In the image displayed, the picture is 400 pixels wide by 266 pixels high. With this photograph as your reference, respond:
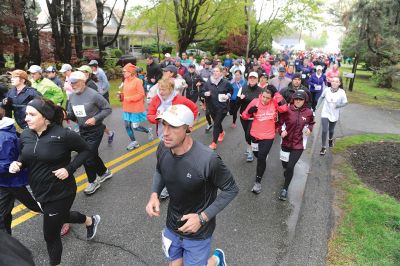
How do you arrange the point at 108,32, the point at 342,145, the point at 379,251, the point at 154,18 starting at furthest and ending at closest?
the point at 108,32, the point at 154,18, the point at 342,145, the point at 379,251

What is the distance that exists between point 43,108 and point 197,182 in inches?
A: 66.9

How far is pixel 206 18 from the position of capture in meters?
24.2

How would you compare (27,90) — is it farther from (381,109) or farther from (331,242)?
(381,109)

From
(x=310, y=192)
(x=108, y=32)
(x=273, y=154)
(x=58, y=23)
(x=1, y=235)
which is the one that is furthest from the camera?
(x=108, y=32)

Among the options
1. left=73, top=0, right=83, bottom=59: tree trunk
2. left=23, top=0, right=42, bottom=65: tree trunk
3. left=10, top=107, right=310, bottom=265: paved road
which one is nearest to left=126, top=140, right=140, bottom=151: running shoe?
left=10, top=107, right=310, bottom=265: paved road

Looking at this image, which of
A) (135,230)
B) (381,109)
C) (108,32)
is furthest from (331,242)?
(108,32)

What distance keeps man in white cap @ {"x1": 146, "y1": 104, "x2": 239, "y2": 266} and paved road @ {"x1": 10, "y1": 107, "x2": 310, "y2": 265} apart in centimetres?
115

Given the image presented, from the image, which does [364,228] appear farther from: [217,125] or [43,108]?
[43,108]

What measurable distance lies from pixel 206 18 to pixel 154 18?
3963 millimetres

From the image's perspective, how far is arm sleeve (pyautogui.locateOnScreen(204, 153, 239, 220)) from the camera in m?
2.50

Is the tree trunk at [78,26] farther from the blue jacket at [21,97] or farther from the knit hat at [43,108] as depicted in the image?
the knit hat at [43,108]

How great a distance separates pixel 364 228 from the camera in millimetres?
4504

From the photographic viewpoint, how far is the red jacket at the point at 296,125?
5098 millimetres

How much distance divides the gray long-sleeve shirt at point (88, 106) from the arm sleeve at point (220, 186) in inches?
117
